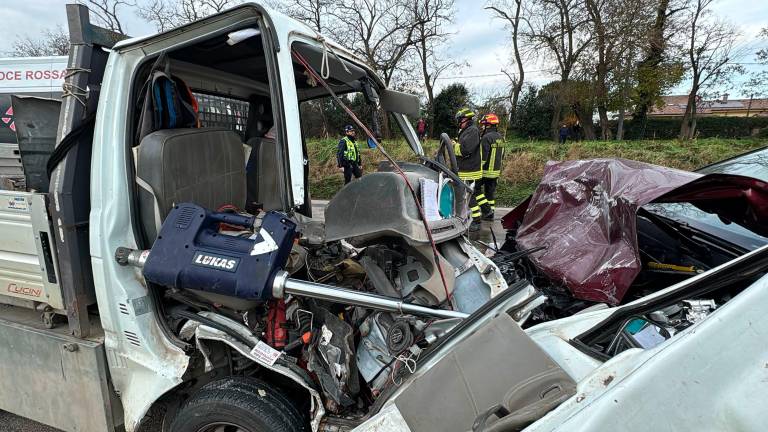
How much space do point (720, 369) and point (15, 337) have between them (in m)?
3.25

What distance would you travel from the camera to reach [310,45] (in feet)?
6.70

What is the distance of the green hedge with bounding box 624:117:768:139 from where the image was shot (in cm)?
2098

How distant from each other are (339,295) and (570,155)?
11.6m

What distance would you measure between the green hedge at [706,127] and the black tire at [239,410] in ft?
81.1

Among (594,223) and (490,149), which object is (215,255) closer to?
(594,223)

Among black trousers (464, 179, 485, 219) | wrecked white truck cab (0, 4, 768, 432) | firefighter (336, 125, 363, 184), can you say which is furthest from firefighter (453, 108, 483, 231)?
wrecked white truck cab (0, 4, 768, 432)

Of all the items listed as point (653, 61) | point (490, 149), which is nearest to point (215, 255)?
point (490, 149)

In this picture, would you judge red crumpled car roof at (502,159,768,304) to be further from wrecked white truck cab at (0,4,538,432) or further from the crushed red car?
wrecked white truck cab at (0,4,538,432)

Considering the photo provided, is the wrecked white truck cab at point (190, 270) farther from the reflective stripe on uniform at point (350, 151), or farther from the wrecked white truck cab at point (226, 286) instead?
the reflective stripe on uniform at point (350, 151)

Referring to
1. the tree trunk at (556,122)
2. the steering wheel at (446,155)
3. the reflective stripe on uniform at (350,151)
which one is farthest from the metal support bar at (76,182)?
the tree trunk at (556,122)

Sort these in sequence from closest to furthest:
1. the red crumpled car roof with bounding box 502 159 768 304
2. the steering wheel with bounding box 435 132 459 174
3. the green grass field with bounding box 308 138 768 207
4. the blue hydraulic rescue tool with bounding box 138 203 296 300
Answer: the blue hydraulic rescue tool with bounding box 138 203 296 300, the red crumpled car roof with bounding box 502 159 768 304, the steering wheel with bounding box 435 132 459 174, the green grass field with bounding box 308 138 768 207

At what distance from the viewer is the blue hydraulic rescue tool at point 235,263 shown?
5.73ft

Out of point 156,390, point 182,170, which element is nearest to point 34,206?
point 182,170

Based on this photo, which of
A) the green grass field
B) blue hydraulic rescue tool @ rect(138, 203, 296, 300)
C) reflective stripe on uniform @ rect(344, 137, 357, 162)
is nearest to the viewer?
blue hydraulic rescue tool @ rect(138, 203, 296, 300)
